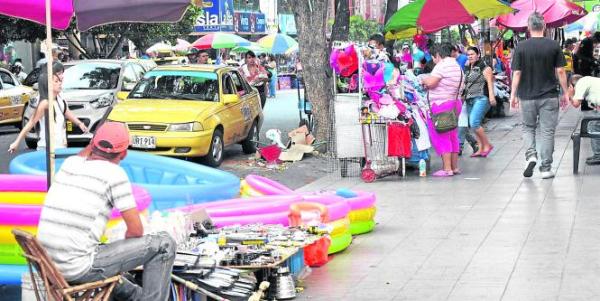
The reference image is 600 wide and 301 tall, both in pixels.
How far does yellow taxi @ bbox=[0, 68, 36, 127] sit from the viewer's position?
2345 centimetres

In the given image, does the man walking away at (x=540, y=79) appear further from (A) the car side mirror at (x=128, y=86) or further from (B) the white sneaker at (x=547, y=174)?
(A) the car side mirror at (x=128, y=86)

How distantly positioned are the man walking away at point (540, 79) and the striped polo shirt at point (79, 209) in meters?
7.66

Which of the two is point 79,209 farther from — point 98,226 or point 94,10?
point 94,10

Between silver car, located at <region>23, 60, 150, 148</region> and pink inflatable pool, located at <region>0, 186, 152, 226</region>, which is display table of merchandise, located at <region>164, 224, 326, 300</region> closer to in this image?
pink inflatable pool, located at <region>0, 186, 152, 226</region>

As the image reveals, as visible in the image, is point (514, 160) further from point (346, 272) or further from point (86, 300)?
point (86, 300)

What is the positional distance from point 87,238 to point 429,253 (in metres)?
3.71

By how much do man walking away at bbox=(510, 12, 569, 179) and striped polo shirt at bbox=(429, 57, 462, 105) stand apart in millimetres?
1071

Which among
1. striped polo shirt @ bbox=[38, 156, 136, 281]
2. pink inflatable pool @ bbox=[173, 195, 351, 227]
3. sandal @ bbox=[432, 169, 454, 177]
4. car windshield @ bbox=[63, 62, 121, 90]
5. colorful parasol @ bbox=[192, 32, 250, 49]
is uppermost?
colorful parasol @ bbox=[192, 32, 250, 49]

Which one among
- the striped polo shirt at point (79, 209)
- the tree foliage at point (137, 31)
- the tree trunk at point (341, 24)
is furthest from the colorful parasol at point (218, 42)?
the striped polo shirt at point (79, 209)

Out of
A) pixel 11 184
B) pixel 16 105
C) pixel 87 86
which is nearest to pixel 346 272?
pixel 11 184

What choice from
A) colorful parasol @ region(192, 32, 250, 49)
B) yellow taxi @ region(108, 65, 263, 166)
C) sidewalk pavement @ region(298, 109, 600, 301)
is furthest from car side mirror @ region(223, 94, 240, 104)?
colorful parasol @ region(192, 32, 250, 49)

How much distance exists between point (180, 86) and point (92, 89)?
2.59 m

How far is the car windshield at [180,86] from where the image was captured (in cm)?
1699

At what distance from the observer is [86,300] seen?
20.0ft
